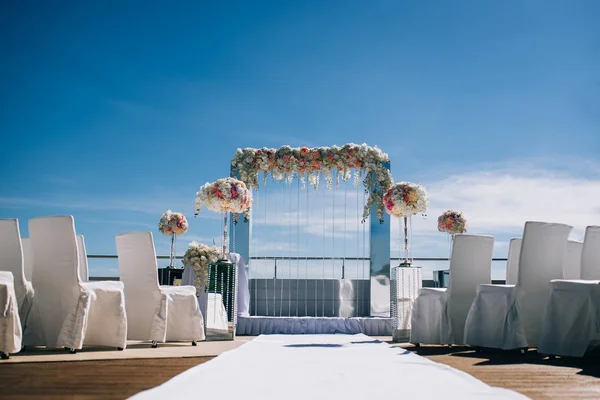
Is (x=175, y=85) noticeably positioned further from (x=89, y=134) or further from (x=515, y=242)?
(x=515, y=242)

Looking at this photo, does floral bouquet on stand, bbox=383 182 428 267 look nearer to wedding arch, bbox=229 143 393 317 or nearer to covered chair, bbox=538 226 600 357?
wedding arch, bbox=229 143 393 317

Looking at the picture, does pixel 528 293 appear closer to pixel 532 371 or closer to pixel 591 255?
pixel 591 255

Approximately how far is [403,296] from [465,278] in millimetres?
1209

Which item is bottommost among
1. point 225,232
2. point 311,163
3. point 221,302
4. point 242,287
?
point 221,302

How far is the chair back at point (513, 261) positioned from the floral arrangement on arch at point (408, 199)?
1.11 meters

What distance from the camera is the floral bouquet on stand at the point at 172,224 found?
9.23m

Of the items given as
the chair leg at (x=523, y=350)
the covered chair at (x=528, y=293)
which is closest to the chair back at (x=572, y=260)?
the covered chair at (x=528, y=293)

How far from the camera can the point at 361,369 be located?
3.67 meters

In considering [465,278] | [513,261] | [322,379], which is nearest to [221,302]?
[465,278]

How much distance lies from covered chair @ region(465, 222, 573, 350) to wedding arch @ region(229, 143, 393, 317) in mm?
3217

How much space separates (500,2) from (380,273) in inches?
147

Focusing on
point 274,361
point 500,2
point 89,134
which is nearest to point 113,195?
point 89,134

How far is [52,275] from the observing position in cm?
491

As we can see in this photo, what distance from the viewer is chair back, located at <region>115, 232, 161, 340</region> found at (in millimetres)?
5641
